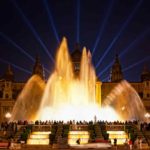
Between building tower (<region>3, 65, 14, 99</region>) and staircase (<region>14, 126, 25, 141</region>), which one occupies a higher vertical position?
building tower (<region>3, 65, 14, 99</region>)

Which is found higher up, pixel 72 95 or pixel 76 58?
pixel 76 58

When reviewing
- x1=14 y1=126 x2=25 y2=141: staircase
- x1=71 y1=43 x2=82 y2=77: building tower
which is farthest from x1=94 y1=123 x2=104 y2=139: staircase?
x1=71 y1=43 x2=82 y2=77: building tower

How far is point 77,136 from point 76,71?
6110cm

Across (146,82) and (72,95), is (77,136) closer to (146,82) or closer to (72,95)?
(72,95)

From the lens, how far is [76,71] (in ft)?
364

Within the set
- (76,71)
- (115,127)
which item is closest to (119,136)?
(115,127)

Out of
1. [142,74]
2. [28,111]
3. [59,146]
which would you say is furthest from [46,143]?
[142,74]

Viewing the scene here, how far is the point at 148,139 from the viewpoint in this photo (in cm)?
4841

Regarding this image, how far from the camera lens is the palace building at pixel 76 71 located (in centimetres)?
11606

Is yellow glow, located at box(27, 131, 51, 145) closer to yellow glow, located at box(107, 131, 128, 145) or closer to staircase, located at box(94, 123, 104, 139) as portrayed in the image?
staircase, located at box(94, 123, 104, 139)

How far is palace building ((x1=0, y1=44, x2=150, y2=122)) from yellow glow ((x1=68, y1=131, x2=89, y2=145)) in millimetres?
59187

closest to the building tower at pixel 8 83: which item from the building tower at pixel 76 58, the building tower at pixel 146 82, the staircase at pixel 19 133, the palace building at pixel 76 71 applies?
the palace building at pixel 76 71

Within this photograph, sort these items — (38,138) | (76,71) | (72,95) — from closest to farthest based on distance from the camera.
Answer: (38,138), (72,95), (76,71)

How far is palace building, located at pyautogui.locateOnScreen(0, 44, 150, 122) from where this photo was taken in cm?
11606
